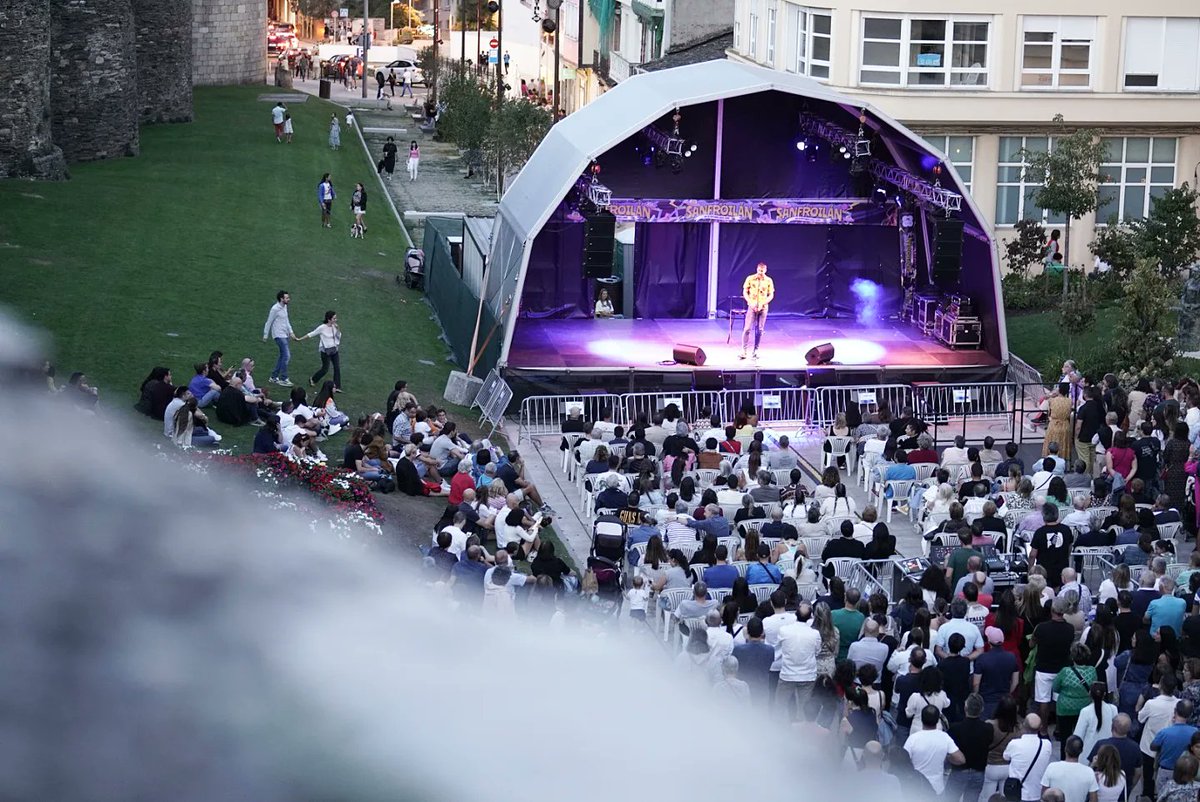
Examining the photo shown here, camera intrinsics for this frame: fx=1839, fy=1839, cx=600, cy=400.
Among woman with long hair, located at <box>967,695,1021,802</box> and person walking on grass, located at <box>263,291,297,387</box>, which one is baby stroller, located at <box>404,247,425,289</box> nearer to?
person walking on grass, located at <box>263,291,297,387</box>

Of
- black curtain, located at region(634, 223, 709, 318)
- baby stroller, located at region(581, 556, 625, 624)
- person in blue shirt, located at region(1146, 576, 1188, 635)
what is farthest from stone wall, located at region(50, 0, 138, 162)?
person in blue shirt, located at region(1146, 576, 1188, 635)

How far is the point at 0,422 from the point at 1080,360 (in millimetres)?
17893

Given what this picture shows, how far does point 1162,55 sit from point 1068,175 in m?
7.59

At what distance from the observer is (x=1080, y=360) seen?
103 ft

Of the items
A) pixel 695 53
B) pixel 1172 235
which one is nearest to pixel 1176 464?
pixel 1172 235

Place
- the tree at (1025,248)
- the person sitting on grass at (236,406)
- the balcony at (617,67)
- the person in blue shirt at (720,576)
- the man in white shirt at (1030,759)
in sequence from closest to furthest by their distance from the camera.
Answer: the man in white shirt at (1030,759) → the person in blue shirt at (720,576) → the person sitting on grass at (236,406) → the tree at (1025,248) → the balcony at (617,67)

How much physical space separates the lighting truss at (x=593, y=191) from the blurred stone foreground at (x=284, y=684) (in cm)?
1190

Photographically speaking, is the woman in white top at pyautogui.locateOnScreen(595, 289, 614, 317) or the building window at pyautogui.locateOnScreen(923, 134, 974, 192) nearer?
the woman in white top at pyautogui.locateOnScreen(595, 289, 614, 317)

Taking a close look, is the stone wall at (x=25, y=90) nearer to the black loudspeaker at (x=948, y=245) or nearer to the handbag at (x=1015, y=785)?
the black loudspeaker at (x=948, y=245)

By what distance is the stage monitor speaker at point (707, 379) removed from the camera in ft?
97.9

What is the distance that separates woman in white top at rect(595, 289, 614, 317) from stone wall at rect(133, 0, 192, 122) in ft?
Result: 91.1

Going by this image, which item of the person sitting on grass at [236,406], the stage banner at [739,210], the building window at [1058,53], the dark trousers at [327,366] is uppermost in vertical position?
the building window at [1058,53]

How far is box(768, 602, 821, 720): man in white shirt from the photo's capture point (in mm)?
15742

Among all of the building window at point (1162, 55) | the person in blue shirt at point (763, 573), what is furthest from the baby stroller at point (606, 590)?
the building window at point (1162, 55)
